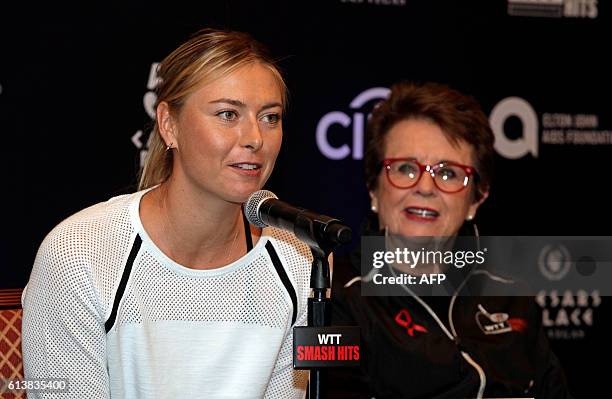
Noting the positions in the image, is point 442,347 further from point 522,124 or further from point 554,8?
point 554,8

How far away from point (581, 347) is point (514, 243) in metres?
0.60

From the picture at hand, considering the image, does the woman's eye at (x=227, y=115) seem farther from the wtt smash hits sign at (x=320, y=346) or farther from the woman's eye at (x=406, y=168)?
the woman's eye at (x=406, y=168)

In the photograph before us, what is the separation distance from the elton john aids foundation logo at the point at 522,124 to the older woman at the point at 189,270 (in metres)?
1.82

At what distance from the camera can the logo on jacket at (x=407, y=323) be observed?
296cm

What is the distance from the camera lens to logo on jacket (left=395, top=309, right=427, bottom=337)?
2965mm

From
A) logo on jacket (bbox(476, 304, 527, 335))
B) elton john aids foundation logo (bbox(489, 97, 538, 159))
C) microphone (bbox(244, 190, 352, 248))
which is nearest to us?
microphone (bbox(244, 190, 352, 248))

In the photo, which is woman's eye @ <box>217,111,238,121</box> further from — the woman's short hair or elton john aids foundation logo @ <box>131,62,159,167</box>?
elton john aids foundation logo @ <box>131,62,159,167</box>

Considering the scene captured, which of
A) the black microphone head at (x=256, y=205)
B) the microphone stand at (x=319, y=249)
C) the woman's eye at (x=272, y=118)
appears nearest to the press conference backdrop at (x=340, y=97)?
the woman's eye at (x=272, y=118)

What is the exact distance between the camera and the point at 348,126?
13.0ft

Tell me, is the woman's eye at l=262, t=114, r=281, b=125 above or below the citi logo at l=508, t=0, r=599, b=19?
below

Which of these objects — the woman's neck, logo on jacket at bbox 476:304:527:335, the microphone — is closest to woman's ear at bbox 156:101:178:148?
the woman's neck

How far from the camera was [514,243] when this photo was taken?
417 centimetres

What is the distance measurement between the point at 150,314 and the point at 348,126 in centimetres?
175

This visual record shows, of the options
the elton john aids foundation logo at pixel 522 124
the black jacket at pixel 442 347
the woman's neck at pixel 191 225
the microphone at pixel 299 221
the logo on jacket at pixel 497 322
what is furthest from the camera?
the elton john aids foundation logo at pixel 522 124
